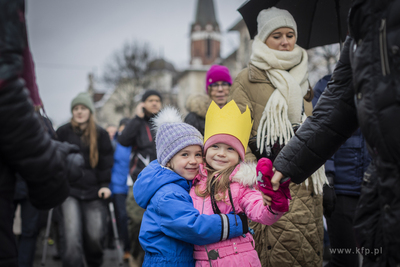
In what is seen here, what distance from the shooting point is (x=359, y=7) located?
1670 mm

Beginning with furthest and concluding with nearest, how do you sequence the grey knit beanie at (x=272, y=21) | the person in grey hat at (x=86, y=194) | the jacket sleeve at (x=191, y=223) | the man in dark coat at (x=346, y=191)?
the person in grey hat at (x=86, y=194), the man in dark coat at (x=346, y=191), the grey knit beanie at (x=272, y=21), the jacket sleeve at (x=191, y=223)

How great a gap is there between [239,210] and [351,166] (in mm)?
1760

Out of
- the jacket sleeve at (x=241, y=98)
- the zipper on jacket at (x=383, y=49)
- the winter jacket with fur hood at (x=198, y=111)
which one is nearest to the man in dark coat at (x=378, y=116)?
the zipper on jacket at (x=383, y=49)

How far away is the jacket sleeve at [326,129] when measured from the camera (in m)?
2.00

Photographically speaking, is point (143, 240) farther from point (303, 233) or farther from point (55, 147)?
point (303, 233)

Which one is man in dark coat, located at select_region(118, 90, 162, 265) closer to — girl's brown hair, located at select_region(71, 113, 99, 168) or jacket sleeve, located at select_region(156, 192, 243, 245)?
girl's brown hair, located at select_region(71, 113, 99, 168)

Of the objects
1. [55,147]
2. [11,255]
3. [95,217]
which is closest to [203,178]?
[55,147]

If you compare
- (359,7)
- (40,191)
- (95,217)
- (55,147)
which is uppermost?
(359,7)

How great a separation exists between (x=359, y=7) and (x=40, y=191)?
67.8 inches

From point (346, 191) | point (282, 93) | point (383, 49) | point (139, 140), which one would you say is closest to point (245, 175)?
point (282, 93)

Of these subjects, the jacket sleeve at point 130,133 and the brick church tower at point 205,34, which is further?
the brick church tower at point 205,34

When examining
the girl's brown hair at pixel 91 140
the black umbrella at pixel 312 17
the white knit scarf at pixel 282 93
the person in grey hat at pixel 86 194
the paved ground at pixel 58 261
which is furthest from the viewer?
the paved ground at pixel 58 261

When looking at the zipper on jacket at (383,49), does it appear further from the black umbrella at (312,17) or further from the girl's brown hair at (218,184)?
the black umbrella at (312,17)

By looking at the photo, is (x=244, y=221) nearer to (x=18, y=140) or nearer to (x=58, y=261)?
(x=18, y=140)
